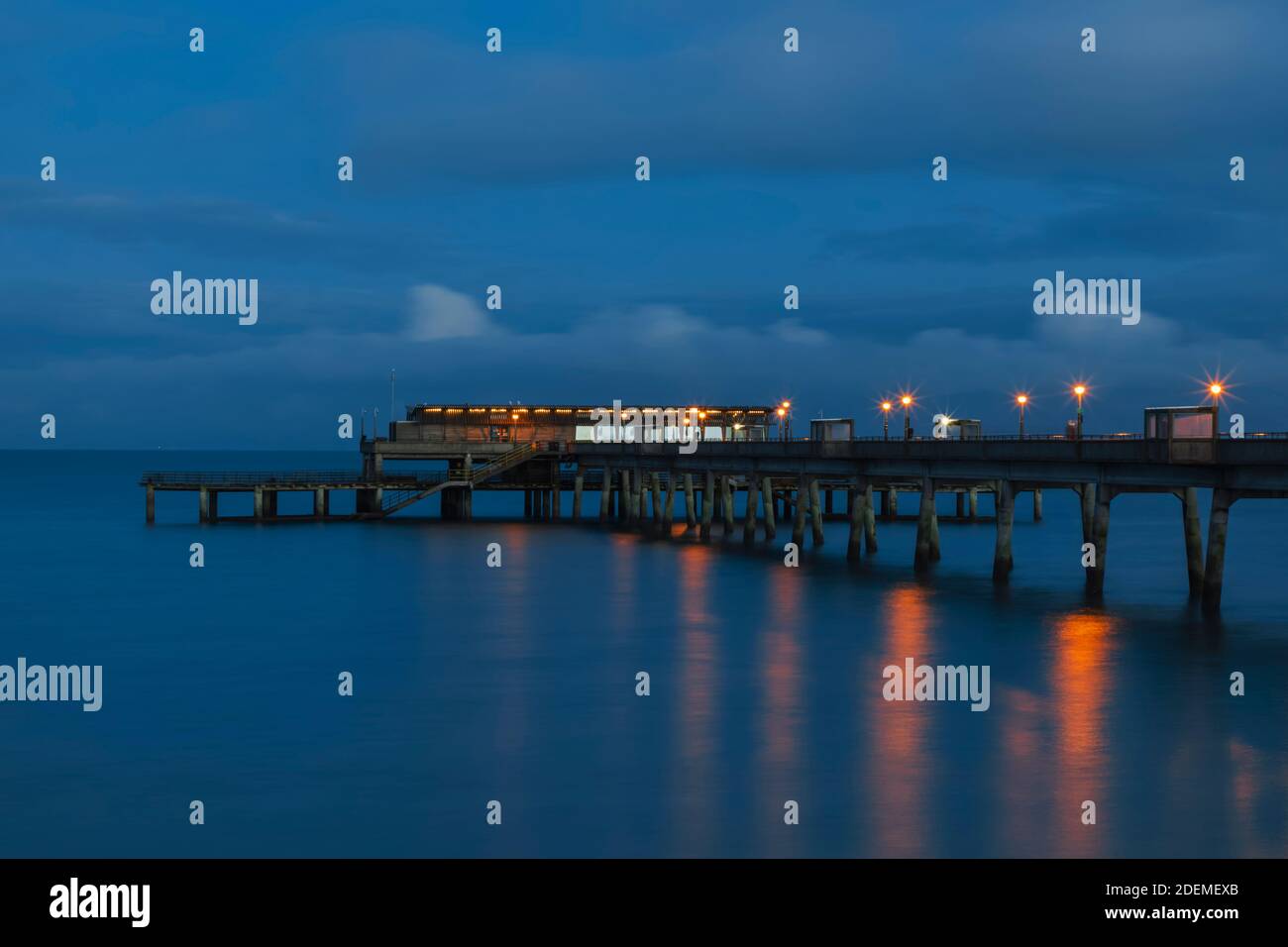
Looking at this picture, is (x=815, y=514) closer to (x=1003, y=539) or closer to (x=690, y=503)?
(x=690, y=503)

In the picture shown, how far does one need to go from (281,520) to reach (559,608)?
187 feet

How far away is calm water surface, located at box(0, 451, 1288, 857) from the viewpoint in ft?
84.9

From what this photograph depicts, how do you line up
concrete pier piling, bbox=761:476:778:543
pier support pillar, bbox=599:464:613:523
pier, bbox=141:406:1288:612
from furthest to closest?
pier support pillar, bbox=599:464:613:523 → concrete pier piling, bbox=761:476:778:543 → pier, bbox=141:406:1288:612

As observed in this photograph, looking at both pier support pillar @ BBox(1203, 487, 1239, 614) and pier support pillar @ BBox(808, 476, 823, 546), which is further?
pier support pillar @ BBox(808, 476, 823, 546)

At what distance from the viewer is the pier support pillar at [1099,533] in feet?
173

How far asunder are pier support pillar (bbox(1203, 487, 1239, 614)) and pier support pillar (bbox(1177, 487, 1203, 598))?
6.26 ft

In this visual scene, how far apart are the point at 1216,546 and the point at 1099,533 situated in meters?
6.69

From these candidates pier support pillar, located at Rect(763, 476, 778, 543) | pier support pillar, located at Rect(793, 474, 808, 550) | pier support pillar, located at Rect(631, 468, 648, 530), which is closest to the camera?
pier support pillar, located at Rect(793, 474, 808, 550)

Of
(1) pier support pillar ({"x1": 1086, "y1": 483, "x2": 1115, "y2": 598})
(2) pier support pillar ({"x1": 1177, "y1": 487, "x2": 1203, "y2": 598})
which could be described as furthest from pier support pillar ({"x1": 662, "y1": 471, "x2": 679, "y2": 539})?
(2) pier support pillar ({"x1": 1177, "y1": 487, "x2": 1203, "y2": 598})

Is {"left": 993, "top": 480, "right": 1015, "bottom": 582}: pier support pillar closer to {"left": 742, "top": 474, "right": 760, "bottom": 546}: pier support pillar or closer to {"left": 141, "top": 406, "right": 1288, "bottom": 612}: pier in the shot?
{"left": 141, "top": 406, "right": 1288, "bottom": 612}: pier

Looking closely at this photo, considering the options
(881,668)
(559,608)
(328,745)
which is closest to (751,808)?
(328,745)

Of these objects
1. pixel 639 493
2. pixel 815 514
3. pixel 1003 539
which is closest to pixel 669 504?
pixel 639 493
